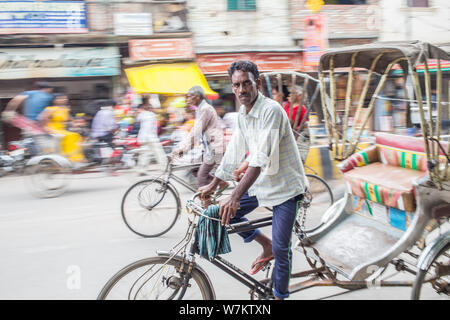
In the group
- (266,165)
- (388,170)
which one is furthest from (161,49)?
(266,165)

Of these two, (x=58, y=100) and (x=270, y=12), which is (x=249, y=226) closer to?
(x=58, y=100)

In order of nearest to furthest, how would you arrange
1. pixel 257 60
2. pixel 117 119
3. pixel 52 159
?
pixel 52 159, pixel 117 119, pixel 257 60

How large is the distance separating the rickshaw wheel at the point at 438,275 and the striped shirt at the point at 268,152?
0.82 m

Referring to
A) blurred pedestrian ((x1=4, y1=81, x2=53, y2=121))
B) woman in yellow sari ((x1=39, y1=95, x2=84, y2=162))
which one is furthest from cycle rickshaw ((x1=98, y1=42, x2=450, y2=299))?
blurred pedestrian ((x1=4, y1=81, x2=53, y2=121))

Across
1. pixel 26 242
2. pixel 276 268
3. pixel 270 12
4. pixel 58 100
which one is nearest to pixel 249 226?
pixel 276 268

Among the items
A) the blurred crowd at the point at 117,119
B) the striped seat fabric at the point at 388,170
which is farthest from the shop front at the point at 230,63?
the striped seat fabric at the point at 388,170

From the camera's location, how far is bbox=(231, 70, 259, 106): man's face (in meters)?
2.36

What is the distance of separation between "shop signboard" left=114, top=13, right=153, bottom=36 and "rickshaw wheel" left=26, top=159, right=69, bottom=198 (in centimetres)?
549

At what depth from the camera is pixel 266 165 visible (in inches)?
96.2

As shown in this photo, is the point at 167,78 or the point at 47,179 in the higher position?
the point at 167,78

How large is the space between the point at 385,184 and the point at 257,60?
9810mm

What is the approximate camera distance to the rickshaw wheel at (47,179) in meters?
6.58

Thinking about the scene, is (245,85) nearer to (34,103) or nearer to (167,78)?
(34,103)

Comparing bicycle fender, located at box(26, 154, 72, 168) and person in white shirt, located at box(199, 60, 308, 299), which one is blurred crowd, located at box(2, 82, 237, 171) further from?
person in white shirt, located at box(199, 60, 308, 299)
